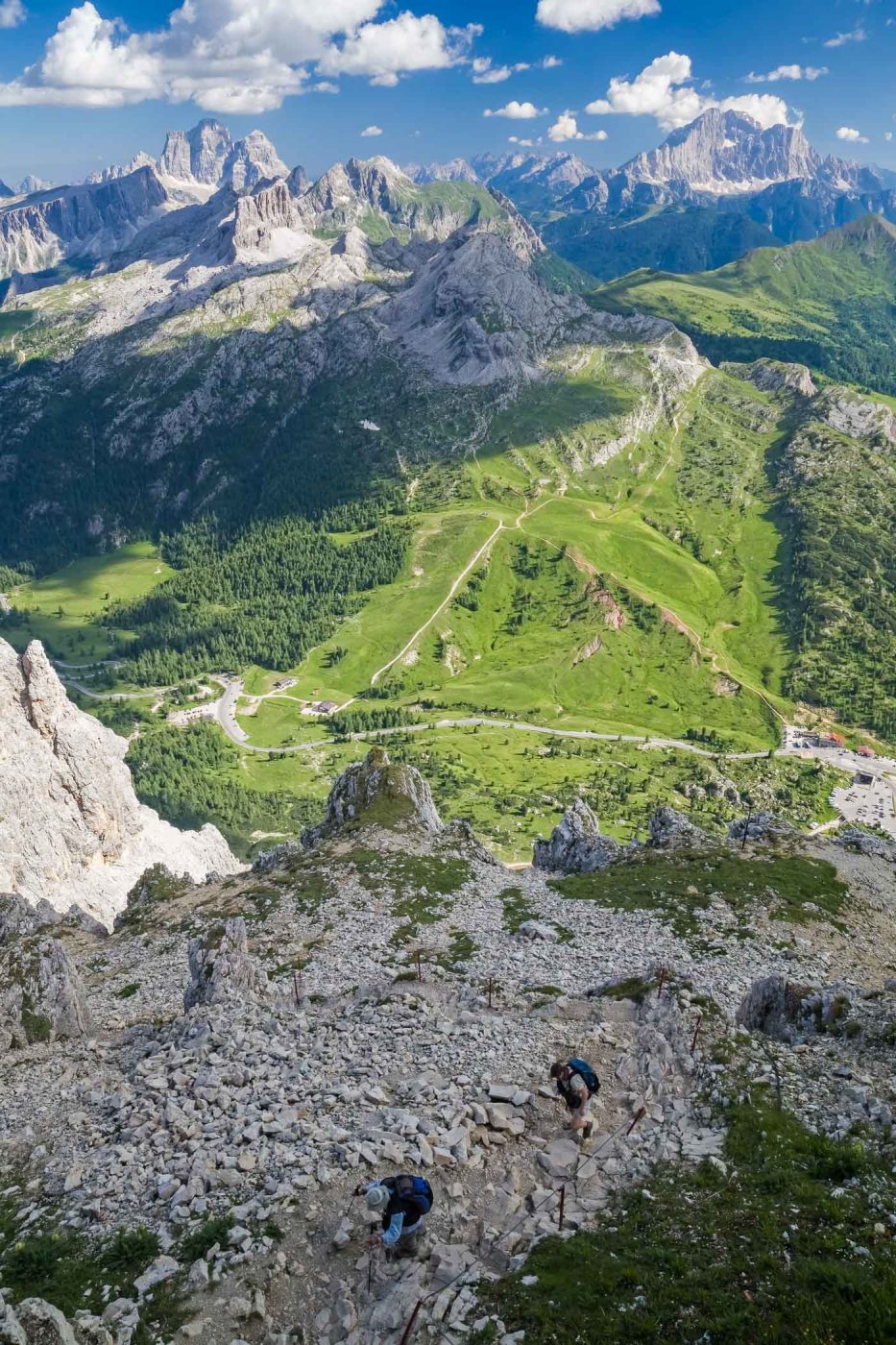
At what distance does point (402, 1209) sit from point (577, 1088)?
9.69m

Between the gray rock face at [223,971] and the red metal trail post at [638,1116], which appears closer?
the red metal trail post at [638,1116]

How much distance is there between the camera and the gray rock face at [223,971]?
50.9 m

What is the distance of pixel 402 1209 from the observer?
25.0 metres

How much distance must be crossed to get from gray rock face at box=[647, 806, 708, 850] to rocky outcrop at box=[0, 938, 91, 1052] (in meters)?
64.7

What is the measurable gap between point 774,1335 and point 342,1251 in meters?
13.7

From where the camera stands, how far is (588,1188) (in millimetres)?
28250

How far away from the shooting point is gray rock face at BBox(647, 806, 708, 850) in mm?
93125

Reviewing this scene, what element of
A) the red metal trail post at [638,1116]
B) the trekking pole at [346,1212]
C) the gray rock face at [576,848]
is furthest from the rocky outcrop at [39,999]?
the gray rock face at [576,848]

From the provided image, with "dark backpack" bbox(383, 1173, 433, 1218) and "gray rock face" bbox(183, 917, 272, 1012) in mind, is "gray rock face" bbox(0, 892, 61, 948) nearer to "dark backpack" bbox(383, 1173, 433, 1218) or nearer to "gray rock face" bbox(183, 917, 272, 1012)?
"gray rock face" bbox(183, 917, 272, 1012)

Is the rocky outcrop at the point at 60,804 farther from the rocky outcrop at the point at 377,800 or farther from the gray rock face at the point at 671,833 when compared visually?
the gray rock face at the point at 671,833

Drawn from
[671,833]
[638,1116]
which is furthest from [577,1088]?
[671,833]

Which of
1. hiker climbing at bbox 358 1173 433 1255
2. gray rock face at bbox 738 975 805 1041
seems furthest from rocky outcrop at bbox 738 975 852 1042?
hiker climbing at bbox 358 1173 433 1255

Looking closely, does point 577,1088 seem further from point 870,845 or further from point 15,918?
point 870,845

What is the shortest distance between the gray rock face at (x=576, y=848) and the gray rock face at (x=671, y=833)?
217 inches
